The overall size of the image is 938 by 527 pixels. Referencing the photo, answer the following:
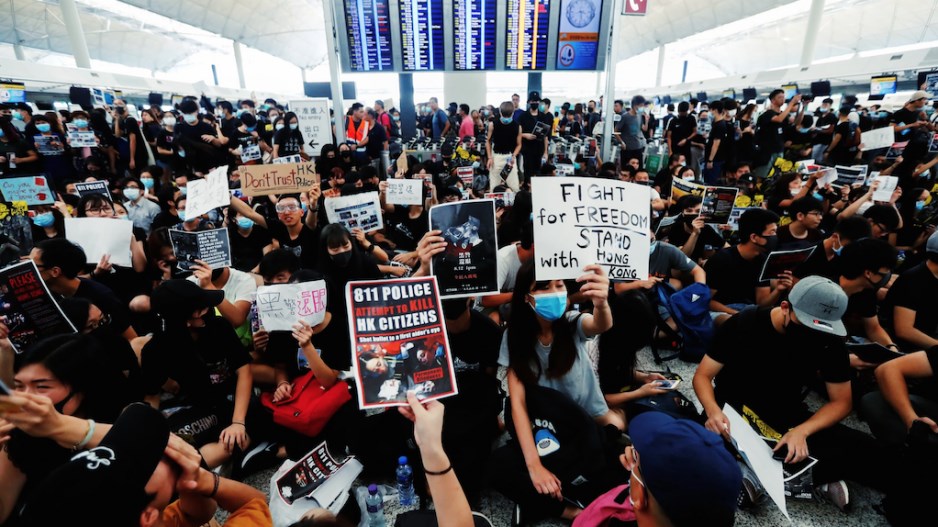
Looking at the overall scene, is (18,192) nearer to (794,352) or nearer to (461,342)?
(461,342)

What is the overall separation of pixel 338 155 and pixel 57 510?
6.62 meters

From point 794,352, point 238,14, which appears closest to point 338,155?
point 794,352

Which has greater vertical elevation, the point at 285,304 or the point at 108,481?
the point at 108,481

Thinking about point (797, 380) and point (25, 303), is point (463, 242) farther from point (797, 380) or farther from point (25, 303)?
point (25, 303)

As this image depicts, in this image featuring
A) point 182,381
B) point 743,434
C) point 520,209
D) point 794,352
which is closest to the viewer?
point 743,434

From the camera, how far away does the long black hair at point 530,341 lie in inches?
93.6

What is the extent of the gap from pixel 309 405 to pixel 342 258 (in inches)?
51.1

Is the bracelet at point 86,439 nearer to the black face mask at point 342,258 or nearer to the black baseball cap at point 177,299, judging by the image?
the black baseball cap at point 177,299

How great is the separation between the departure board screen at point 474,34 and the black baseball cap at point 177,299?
25.5 ft

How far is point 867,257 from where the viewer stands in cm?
306

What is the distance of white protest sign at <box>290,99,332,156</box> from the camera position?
701cm

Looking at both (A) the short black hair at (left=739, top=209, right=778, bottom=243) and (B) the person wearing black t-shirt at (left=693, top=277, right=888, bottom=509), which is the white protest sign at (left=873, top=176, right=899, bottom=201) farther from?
(B) the person wearing black t-shirt at (left=693, top=277, right=888, bottom=509)

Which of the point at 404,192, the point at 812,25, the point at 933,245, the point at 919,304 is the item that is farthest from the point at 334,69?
the point at 812,25

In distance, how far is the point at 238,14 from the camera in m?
31.3
